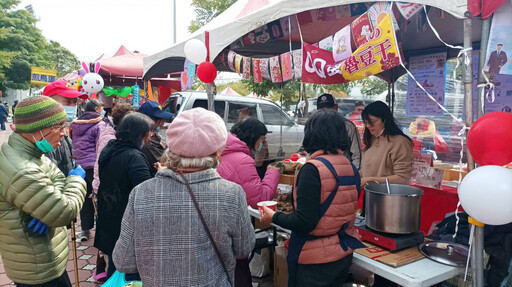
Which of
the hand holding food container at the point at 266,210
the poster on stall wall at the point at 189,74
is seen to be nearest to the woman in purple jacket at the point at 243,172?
the hand holding food container at the point at 266,210

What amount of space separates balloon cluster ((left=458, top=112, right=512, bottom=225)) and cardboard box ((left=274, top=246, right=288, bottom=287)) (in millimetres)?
1729

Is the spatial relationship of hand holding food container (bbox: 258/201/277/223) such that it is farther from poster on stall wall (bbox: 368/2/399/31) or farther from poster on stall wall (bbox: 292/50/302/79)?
poster on stall wall (bbox: 292/50/302/79)

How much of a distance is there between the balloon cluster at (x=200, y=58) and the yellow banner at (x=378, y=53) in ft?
5.70

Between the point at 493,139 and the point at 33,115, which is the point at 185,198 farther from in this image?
the point at 493,139

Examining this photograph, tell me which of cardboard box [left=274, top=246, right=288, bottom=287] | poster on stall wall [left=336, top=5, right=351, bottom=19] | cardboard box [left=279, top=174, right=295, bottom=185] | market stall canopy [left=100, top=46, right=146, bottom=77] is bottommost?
cardboard box [left=274, top=246, right=288, bottom=287]

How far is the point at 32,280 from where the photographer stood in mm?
1790

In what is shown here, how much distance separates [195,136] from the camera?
1317 millimetres

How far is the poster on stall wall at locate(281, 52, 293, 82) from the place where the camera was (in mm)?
3501

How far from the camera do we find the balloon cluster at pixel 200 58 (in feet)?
11.8

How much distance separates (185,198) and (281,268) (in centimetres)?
192

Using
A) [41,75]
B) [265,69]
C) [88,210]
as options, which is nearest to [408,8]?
[265,69]

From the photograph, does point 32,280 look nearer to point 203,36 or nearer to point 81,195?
point 81,195

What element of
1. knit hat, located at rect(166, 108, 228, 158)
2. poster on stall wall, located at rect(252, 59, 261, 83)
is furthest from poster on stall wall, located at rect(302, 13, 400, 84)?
knit hat, located at rect(166, 108, 228, 158)

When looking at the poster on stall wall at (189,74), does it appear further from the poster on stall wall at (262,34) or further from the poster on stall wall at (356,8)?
the poster on stall wall at (356,8)
